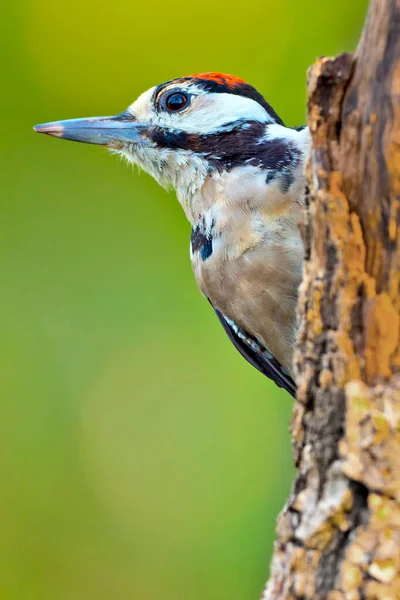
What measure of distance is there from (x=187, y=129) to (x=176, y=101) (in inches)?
8.0

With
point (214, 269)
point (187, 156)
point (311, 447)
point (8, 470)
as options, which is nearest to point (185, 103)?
point (187, 156)

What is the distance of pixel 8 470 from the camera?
5406 millimetres

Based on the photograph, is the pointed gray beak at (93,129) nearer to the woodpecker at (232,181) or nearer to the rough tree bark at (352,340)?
the woodpecker at (232,181)

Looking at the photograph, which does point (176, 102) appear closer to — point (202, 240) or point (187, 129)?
point (187, 129)

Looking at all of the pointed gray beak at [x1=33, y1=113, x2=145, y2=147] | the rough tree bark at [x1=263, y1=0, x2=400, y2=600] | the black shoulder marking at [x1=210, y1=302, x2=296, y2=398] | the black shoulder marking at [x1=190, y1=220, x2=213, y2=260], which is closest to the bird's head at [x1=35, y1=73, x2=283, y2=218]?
the pointed gray beak at [x1=33, y1=113, x2=145, y2=147]

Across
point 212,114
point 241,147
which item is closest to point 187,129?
point 212,114

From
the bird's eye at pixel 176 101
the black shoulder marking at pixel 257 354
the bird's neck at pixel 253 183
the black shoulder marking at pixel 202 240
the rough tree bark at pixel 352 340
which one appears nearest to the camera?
the rough tree bark at pixel 352 340

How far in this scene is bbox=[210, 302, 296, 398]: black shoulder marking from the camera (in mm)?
3516

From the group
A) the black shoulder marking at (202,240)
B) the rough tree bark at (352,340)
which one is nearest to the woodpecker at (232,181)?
the black shoulder marking at (202,240)

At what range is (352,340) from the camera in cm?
160

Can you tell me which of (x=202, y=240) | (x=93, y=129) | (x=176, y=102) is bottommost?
(x=202, y=240)

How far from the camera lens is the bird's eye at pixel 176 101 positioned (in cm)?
338

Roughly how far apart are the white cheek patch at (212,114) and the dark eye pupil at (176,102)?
0.04 metres

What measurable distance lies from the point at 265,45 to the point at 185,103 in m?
1.72
